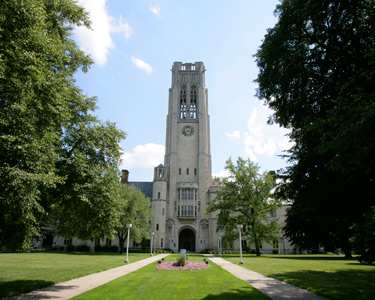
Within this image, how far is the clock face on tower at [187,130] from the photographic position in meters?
61.4

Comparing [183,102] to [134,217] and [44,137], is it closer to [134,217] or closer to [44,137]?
[134,217]

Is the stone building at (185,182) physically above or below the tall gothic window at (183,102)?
below

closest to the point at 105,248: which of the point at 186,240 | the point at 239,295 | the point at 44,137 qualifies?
the point at 186,240

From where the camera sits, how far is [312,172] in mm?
14680

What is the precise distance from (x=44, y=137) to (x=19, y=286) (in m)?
6.39

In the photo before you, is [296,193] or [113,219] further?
[296,193]

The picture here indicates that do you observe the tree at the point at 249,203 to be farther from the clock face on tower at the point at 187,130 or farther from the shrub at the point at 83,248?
the shrub at the point at 83,248

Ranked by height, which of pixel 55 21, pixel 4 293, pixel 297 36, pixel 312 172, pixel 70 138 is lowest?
pixel 4 293

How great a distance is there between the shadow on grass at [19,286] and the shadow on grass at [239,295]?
6911 millimetres

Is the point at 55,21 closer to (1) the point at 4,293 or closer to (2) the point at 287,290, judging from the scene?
(1) the point at 4,293

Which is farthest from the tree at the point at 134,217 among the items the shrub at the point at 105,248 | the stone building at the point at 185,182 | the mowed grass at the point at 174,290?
the mowed grass at the point at 174,290

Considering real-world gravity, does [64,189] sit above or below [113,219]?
above

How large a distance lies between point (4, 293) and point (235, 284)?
9.05m

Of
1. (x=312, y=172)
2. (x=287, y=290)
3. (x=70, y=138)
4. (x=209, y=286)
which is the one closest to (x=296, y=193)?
(x=312, y=172)
